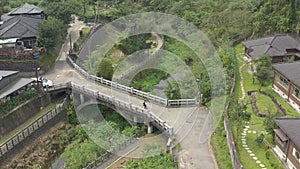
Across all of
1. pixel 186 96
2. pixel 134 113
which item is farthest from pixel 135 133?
pixel 186 96

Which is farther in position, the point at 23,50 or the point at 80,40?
the point at 80,40

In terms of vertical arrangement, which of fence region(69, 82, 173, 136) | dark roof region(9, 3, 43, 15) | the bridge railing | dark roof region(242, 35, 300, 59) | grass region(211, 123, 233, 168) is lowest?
grass region(211, 123, 233, 168)

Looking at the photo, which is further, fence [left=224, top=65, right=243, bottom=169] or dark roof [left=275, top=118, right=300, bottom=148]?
fence [left=224, top=65, right=243, bottom=169]

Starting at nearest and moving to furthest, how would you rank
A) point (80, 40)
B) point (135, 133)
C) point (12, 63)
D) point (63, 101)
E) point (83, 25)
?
point (135, 133), point (63, 101), point (12, 63), point (80, 40), point (83, 25)

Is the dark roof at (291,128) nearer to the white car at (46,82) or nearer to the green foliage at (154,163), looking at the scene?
the green foliage at (154,163)

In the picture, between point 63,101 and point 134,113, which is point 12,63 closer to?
point 63,101

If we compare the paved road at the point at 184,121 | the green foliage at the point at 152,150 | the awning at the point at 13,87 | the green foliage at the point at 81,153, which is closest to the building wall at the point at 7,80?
the awning at the point at 13,87

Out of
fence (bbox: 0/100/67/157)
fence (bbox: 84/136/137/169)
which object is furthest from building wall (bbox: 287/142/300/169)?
fence (bbox: 0/100/67/157)

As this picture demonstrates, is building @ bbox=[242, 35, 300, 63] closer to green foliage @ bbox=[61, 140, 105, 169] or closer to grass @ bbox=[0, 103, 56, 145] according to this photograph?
green foliage @ bbox=[61, 140, 105, 169]
